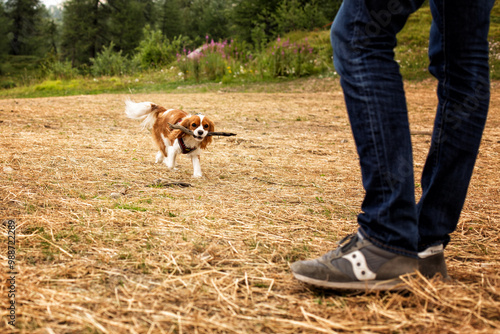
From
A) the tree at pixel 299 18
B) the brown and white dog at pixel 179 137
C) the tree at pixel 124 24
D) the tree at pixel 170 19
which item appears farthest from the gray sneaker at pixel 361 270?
the tree at pixel 170 19

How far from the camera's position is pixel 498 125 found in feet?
19.3

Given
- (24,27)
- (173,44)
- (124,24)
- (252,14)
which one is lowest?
(173,44)

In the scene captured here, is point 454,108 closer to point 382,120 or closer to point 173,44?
point 382,120

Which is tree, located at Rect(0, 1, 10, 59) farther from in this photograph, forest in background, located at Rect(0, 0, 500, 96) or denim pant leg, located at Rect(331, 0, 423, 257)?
denim pant leg, located at Rect(331, 0, 423, 257)

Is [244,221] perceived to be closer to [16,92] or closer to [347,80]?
[347,80]

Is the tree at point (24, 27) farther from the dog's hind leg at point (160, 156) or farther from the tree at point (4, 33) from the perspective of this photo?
the dog's hind leg at point (160, 156)

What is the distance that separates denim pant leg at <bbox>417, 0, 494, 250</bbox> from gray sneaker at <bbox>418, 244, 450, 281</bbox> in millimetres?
22

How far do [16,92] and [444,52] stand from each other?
13.9 m

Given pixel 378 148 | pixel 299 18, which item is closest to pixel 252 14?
pixel 299 18

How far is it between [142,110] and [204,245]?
299 cm

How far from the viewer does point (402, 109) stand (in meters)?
1.24

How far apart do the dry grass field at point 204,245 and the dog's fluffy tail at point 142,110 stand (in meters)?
0.44

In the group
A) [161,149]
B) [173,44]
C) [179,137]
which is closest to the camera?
[179,137]

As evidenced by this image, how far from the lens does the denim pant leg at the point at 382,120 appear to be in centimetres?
122
